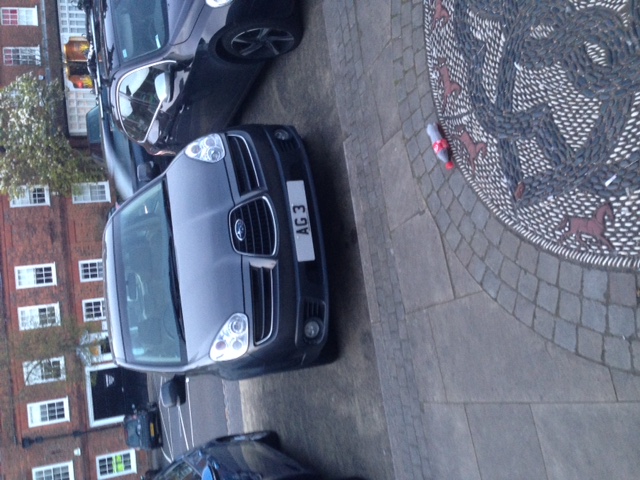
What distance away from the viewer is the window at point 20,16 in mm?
25922

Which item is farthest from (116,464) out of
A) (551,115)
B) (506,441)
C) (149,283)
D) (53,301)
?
(551,115)

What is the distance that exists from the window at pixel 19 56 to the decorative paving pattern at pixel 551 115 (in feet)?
81.0

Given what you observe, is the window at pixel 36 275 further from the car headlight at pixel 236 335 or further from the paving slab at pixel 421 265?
the paving slab at pixel 421 265

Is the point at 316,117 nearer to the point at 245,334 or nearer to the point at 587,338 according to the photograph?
the point at 245,334

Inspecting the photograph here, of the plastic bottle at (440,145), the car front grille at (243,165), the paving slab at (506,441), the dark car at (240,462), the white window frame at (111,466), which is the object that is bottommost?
the white window frame at (111,466)

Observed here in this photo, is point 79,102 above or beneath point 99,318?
above

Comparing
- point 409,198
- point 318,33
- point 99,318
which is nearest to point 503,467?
point 409,198

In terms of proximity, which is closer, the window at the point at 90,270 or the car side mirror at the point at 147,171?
the car side mirror at the point at 147,171

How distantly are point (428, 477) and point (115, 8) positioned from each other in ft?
21.5

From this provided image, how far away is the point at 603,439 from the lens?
3.79m

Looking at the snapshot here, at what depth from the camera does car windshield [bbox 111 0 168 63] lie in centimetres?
712

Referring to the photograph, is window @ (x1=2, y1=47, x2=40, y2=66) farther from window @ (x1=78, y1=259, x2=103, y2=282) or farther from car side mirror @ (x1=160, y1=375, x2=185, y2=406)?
car side mirror @ (x1=160, y1=375, x2=185, y2=406)

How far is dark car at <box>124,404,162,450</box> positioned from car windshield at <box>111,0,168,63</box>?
35.1 feet

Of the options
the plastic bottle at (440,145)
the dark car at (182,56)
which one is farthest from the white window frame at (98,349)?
the plastic bottle at (440,145)
